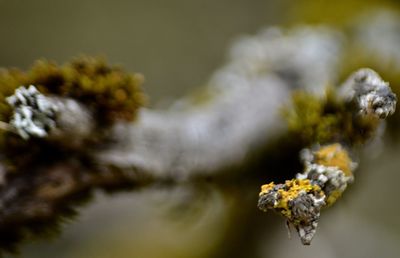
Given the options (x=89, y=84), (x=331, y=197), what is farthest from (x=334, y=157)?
(x=89, y=84)

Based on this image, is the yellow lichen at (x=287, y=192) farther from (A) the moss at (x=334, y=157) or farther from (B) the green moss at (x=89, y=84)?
(B) the green moss at (x=89, y=84)

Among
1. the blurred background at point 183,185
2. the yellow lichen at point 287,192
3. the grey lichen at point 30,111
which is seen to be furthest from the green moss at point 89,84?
the yellow lichen at point 287,192

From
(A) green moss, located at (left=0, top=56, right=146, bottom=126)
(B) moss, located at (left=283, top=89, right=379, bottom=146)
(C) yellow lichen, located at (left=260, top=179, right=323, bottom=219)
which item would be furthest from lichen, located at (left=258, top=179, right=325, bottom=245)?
(A) green moss, located at (left=0, top=56, right=146, bottom=126)

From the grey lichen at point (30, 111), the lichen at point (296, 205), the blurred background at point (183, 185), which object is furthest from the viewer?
the blurred background at point (183, 185)

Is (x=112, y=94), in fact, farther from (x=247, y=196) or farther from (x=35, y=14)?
(x=35, y=14)

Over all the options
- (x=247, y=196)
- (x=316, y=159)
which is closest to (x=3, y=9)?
(x=247, y=196)

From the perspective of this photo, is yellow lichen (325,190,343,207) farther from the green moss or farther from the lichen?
the green moss
